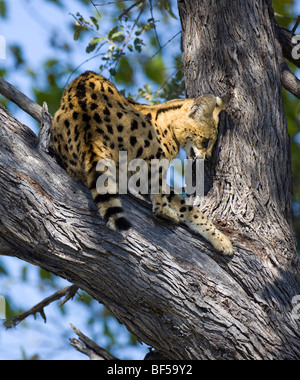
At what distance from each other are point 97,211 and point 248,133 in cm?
169

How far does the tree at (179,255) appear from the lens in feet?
12.7

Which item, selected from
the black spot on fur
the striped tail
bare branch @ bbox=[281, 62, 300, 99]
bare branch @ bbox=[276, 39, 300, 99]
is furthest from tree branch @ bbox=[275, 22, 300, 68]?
the striped tail

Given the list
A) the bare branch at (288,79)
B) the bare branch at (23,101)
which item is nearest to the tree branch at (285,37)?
the bare branch at (288,79)

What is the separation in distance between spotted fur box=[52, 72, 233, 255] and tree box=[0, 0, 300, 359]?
0.14 metres

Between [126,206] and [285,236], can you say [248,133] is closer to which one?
[285,236]

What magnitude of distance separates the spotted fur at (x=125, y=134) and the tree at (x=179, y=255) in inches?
5.7

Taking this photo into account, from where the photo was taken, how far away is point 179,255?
159 inches

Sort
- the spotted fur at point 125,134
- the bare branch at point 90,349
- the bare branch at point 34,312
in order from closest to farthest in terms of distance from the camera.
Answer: the spotted fur at point 125,134
the bare branch at point 90,349
the bare branch at point 34,312

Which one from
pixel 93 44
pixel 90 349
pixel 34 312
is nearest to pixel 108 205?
pixel 90 349

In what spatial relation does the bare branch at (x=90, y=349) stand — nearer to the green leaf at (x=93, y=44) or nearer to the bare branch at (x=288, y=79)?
the bare branch at (x=288, y=79)

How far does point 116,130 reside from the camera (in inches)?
184

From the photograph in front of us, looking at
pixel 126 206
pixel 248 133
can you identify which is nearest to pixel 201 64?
pixel 248 133
